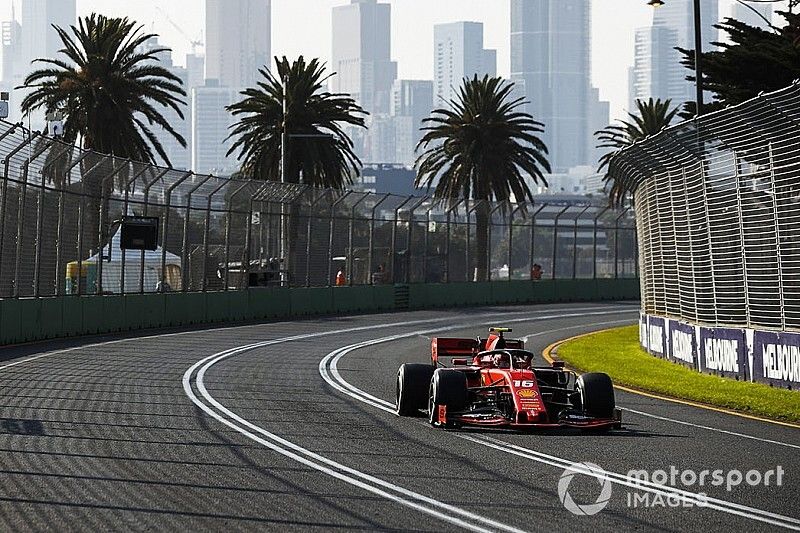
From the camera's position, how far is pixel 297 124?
54219 millimetres

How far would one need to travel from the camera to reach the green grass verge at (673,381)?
17297mm

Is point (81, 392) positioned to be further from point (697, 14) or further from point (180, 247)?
point (180, 247)

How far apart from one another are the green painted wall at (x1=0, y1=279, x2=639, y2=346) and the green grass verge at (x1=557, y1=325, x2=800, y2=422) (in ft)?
34.7

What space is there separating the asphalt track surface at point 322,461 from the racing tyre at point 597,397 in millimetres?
373

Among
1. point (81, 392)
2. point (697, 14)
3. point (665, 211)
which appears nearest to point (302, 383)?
point (81, 392)

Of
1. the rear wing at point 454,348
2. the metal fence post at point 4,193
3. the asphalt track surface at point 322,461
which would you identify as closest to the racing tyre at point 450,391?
the asphalt track surface at point 322,461

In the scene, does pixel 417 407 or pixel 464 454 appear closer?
Result: pixel 464 454

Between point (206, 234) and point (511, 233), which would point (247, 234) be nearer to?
point (206, 234)

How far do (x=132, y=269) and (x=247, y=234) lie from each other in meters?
7.84

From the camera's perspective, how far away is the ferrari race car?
1404cm

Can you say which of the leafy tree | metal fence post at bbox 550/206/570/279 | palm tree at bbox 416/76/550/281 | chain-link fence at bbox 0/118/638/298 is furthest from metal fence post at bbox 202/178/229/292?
metal fence post at bbox 550/206/570/279

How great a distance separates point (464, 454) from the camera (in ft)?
41.4

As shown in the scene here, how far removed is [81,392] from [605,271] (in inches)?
1759

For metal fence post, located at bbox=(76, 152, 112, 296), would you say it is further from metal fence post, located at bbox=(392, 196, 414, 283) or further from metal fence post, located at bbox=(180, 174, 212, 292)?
metal fence post, located at bbox=(392, 196, 414, 283)
